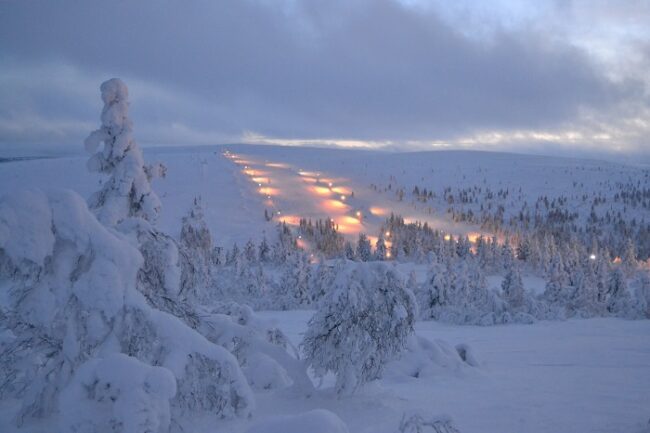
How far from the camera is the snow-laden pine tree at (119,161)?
8211mm

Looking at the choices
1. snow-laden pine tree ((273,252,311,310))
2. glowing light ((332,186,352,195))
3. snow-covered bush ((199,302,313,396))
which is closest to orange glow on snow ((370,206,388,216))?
glowing light ((332,186,352,195))

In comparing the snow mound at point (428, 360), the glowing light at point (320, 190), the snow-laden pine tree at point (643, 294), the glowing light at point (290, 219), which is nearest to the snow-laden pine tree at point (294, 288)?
the snow mound at point (428, 360)

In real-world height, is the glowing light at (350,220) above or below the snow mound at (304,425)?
below

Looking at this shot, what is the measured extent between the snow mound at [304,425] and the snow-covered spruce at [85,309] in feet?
3.49

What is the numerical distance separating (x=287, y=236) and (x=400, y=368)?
53.1 metres

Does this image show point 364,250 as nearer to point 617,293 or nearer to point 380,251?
point 380,251

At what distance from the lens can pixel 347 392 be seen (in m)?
9.33

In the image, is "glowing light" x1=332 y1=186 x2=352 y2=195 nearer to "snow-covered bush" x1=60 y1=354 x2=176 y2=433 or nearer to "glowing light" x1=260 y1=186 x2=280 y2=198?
"glowing light" x1=260 y1=186 x2=280 y2=198

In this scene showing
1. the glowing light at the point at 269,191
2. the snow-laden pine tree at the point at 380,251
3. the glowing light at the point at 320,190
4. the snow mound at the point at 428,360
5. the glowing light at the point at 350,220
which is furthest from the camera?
the glowing light at the point at 320,190

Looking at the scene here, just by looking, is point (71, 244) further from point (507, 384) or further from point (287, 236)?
point (287, 236)

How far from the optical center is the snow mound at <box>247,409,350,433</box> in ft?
12.8

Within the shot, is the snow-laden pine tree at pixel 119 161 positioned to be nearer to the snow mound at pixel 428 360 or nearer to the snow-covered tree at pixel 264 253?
the snow mound at pixel 428 360

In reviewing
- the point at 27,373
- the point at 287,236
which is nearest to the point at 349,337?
the point at 27,373

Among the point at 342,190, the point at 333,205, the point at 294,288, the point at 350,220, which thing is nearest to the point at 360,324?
the point at 294,288
